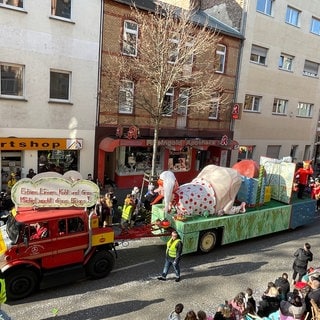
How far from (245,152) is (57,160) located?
13.2 meters

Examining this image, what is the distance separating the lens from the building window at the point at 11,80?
14.2m

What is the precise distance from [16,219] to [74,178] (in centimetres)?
186

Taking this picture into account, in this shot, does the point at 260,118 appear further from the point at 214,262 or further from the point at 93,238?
the point at 93,238

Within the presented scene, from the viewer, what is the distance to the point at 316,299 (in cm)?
705

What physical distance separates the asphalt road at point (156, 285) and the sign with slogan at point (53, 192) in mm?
2112

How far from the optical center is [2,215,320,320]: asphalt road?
764cm

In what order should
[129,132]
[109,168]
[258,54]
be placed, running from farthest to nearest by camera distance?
1. [258,54]
2. [109,168]
3. [129,132]

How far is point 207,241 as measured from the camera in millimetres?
10945

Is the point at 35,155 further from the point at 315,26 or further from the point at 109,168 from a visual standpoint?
the point at 315,26

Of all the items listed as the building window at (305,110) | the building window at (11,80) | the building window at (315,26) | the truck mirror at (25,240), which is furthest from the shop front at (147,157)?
the building window at (315,26)

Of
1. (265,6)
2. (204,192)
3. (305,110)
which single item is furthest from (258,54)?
(204,192)

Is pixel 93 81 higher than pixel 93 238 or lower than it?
higher

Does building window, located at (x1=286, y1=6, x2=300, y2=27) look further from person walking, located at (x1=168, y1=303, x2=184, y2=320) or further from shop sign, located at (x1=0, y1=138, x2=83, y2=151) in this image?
person walking, located at (x1=168, y1=303, x2=184, y2=320)

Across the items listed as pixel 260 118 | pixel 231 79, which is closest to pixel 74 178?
pixel 231 79
